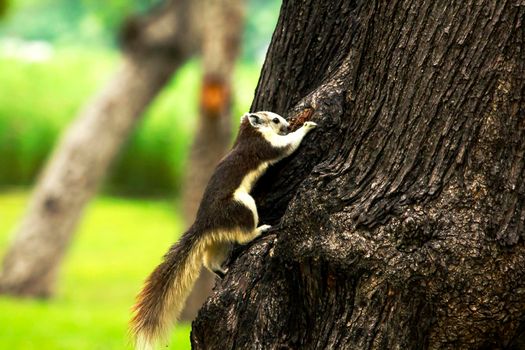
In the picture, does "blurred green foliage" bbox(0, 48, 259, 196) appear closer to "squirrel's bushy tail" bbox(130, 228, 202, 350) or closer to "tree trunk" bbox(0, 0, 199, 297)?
"tree trunk" bbox(0, 0, 199, 297)

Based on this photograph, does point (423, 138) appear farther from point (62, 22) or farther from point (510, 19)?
point (62, 22)

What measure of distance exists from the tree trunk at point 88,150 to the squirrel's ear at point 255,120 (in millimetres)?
6749

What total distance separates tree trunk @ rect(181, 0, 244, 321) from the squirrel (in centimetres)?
511

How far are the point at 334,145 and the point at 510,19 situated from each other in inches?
29.5

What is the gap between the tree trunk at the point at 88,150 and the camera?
10.7 meters

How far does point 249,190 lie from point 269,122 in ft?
0.95

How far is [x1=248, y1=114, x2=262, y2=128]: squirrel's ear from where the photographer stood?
13.2 feet

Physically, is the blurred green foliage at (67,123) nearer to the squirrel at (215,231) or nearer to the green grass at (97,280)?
the green grass at (97,280)

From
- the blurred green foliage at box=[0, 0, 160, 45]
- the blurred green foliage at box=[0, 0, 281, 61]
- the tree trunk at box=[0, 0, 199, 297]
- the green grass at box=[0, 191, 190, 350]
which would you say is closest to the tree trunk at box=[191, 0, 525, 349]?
the green grass at box=[0, 191, 190, 350]

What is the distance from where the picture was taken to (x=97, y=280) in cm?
1287

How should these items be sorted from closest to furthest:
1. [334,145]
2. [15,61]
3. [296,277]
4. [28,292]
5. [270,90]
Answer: [296,277]
[334,145]
[270,90]
[28,292]
[15,61]

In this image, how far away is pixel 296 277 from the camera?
3309 millimetres

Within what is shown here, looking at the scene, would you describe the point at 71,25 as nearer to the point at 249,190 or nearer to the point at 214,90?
the point at 214,90

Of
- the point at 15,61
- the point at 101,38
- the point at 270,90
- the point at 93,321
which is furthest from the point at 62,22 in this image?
the point at 270,90
